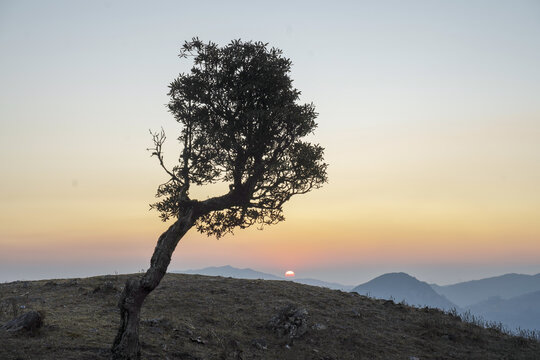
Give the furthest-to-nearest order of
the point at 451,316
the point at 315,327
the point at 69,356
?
the point at 451,316, the point at 315,327, the point at 69,356

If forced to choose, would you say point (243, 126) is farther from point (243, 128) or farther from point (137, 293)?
point (137, 293)

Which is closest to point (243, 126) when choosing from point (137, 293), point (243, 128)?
point (243, 128)

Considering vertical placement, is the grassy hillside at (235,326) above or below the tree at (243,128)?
below

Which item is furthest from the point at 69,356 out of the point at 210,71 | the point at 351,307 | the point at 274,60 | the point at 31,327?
the point at 351,307

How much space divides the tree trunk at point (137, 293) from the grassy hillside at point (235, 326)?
987 millimetres

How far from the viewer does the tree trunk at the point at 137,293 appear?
55.1ft

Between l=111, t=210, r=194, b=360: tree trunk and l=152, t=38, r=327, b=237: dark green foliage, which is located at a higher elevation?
l=152, t=38, r=327, b=237: dark green foliage

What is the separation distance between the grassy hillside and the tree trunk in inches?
38.9

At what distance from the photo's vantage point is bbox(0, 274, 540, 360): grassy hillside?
61.5 feet

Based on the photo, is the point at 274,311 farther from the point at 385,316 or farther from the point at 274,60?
the point at 274,60

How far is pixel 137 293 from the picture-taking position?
57.5ft

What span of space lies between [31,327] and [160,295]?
36.1 ft

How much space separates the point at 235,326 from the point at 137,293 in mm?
8219

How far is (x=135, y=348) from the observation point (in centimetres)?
1700
